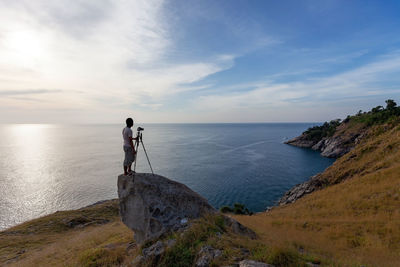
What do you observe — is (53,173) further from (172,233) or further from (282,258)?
(282,258)

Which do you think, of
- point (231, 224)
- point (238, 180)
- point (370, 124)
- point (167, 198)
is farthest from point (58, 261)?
point (370, 124)

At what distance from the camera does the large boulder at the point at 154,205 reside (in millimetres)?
9648

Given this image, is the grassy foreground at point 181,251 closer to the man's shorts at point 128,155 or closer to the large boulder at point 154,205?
the large boulder at point 154,205

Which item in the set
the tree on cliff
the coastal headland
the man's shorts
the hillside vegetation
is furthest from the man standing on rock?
the tree on cliff

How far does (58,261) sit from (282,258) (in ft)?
46.0

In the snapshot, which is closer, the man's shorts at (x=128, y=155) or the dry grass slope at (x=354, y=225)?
the man's shorts at (x=128, y=155)

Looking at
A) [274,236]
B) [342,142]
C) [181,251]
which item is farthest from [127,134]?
[342,142]

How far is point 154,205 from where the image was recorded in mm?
10078

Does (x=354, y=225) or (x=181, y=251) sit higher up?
(x=181, y=251)

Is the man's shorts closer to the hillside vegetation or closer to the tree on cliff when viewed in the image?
the hillside vegetation

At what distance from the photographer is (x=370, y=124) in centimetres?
8012

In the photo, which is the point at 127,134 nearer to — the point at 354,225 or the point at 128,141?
the point at 128,141

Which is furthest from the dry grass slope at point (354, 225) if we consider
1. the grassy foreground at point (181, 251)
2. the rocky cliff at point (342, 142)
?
the rocky cliff at point (342, 142)

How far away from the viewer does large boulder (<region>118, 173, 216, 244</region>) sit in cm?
965
